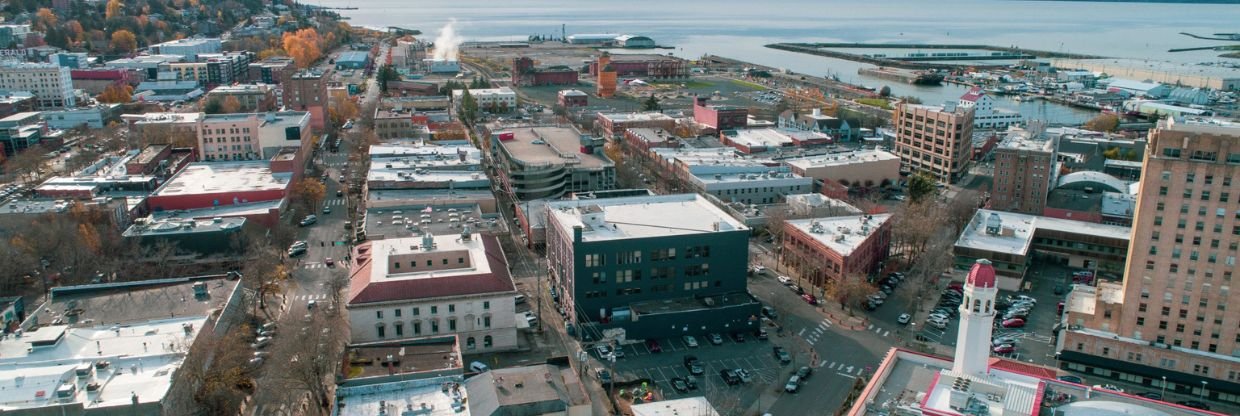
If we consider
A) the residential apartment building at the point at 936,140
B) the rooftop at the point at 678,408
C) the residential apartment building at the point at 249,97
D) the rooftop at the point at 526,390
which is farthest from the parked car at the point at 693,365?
the residential apartment building at the point at 249,97

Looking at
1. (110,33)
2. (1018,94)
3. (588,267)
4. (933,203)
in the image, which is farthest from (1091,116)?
(110,33)

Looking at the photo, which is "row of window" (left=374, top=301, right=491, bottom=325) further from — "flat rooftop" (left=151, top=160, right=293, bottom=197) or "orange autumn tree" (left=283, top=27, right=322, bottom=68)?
"orange autumn tree" (left=283, top=27, right=322, bottom=68)

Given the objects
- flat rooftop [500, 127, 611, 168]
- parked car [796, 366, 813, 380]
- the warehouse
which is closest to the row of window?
parked car [796, 366, 813, 380]

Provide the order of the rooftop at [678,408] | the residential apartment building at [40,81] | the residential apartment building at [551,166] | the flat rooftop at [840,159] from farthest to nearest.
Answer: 1. the residential apartment building at [40,81]
2. the flat rooftop at [840,159]
3. the residential apartment building at [551,166]
4. the rooftop at [678,408]

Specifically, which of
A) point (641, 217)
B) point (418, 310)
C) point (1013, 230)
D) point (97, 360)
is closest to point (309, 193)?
point (418, 310)

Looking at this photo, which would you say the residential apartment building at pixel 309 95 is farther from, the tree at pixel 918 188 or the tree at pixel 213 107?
the tree at pixel 918 188

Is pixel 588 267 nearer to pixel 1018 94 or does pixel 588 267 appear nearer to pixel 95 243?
pixel 95 243
